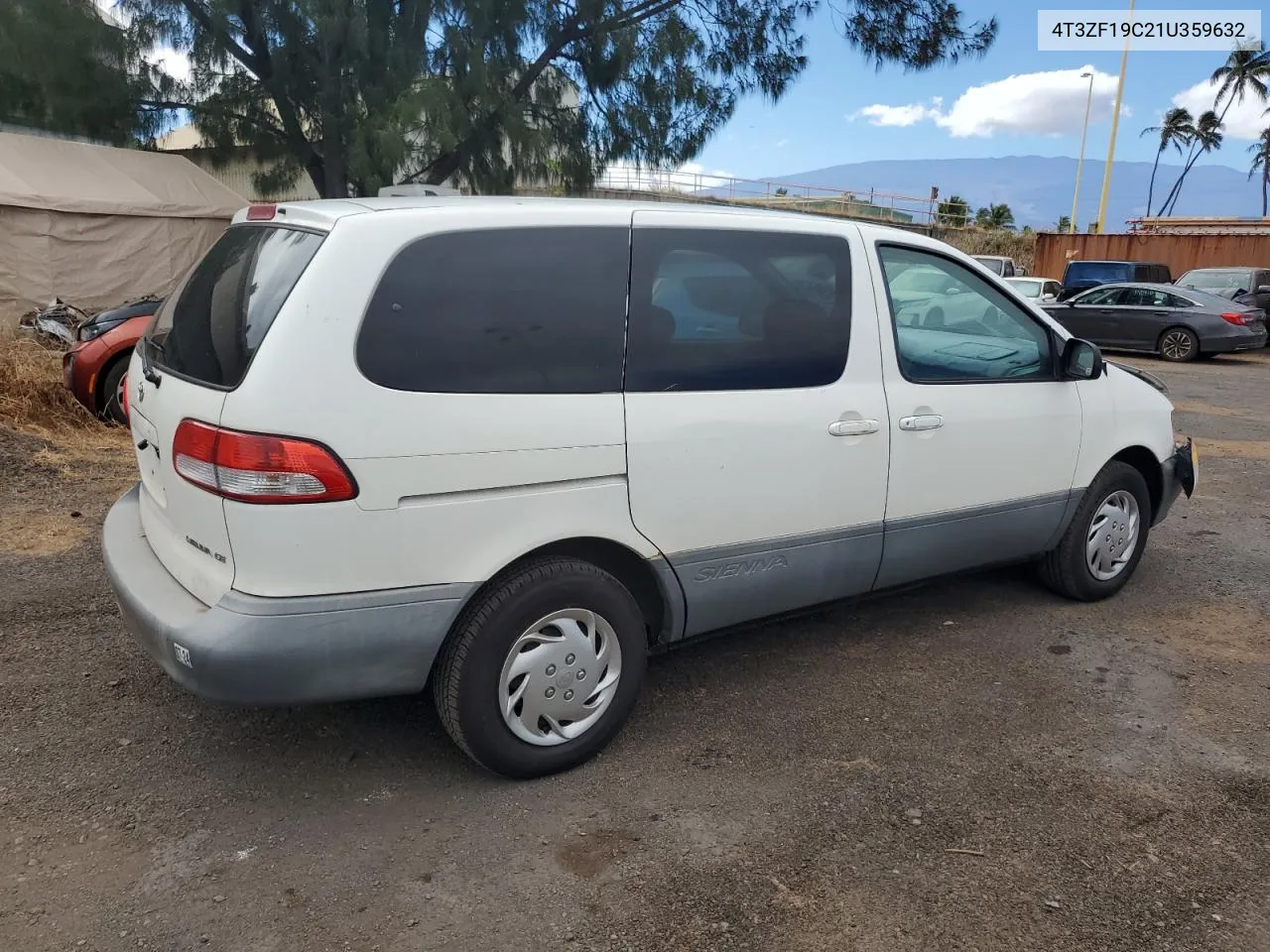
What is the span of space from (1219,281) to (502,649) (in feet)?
67.1

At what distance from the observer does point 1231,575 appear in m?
5.30

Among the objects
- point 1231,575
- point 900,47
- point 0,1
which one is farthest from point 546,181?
point 1231,575

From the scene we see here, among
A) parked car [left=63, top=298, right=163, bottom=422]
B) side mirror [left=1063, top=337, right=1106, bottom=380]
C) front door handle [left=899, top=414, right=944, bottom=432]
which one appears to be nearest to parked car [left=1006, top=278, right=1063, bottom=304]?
side mirror [left=1063, top=337, right=1106, bottom=380]

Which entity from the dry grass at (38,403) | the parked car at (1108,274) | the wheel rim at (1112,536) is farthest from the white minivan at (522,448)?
the parked car at (1108,274)

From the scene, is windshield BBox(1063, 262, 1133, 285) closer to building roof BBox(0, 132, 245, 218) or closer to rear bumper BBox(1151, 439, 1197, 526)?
building roof BBox(0, 132, 245, 218)

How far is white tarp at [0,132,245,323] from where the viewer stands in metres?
13.4

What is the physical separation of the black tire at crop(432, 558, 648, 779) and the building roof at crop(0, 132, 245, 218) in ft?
43.7

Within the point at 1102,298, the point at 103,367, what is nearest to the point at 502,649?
the point at 103,367

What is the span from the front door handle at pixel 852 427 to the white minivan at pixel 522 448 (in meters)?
0.01

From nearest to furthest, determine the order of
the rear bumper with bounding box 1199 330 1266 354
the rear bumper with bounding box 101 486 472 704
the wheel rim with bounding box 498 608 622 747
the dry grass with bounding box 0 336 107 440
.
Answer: the rear bumper with bounding box 101 486 472 704, the wheel rim with bounding box 498 608 622 747, the dry grass with bounding box 0 336 107 440, the rear bumper with bounding box 1199 330 1266 354

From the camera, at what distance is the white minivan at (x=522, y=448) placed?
8.67 ft

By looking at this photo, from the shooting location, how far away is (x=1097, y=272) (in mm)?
23453

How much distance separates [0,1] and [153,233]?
354 centimetres

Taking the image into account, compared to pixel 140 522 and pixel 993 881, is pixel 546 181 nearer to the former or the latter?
pixel 140 522
